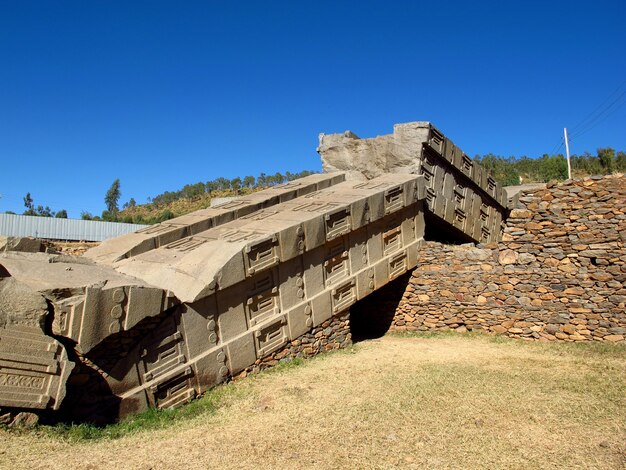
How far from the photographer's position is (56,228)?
1606cm

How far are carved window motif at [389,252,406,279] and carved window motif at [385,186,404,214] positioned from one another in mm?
852

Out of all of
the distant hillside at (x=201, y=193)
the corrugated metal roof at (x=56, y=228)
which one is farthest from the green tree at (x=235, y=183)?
the corrugated metal roof at (x=56, y=228)

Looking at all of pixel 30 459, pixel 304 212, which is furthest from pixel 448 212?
pixel 30 459

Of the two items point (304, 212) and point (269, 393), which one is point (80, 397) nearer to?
point (269, 393)

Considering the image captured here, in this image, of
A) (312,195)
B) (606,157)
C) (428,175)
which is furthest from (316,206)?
(606,157)

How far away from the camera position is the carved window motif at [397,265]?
326 inches

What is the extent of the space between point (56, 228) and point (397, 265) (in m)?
12.2

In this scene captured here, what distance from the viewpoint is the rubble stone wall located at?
7.76 metres

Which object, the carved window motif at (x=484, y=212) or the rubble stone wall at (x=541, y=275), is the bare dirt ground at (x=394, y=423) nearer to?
the rubble stone wall at (x=541, y=275)

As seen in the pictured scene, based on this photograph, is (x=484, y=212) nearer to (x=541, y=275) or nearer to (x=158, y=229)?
(x=541, y=275)

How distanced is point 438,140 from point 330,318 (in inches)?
144

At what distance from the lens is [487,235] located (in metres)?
9.53

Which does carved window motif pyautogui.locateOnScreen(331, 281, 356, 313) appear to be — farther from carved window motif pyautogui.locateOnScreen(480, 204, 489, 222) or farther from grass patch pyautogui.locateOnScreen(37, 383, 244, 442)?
carved window motif pyautogui.locateOnScreen(480, 204, 489, 222)

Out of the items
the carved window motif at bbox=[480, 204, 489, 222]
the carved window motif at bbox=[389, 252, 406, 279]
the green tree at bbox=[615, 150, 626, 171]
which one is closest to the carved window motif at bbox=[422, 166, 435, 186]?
the carved window motif at bbox=[389, 252, 406, 279]
